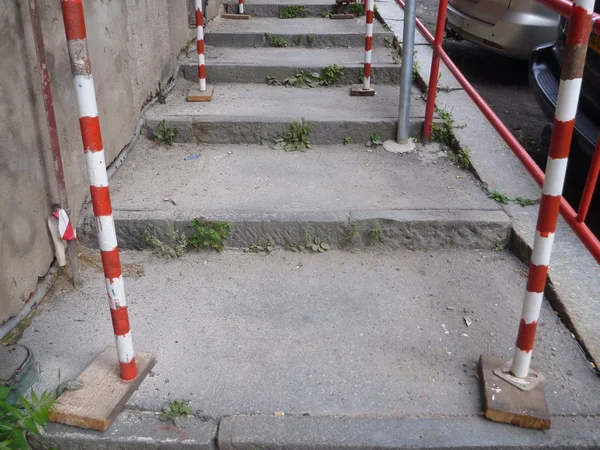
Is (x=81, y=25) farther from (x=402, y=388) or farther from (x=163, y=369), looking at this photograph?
(x=402, y=388)

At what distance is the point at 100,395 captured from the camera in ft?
7.21

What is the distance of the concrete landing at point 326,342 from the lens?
2.14 metres

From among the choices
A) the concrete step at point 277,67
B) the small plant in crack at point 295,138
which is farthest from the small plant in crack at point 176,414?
the concrete step at point 277,67

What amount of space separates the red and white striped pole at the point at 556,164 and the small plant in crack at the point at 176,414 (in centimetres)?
124

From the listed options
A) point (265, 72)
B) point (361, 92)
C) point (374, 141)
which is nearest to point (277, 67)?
point (265, 72)

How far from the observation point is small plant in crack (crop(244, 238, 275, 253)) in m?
3.19

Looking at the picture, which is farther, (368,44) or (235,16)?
(235,16)

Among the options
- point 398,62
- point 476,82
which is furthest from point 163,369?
point 476,82

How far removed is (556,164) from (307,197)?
1.71 m

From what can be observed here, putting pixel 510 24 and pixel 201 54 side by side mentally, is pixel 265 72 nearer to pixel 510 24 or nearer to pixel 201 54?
pixel 201 54

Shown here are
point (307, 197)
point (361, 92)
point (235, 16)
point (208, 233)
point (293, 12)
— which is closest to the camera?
point (208, 233)

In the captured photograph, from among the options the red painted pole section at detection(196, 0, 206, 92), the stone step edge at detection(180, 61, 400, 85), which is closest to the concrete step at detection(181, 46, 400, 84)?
the stone step edge at detection(180, 61, 400, 85)

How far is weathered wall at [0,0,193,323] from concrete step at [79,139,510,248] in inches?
13.1

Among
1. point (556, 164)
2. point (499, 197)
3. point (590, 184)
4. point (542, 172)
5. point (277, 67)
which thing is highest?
point (556, 164)
